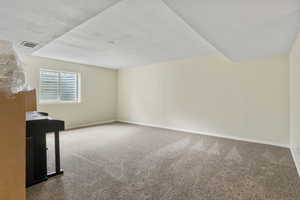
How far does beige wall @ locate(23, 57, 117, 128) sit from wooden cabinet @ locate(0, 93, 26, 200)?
3739mm

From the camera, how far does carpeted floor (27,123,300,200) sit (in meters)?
1.71

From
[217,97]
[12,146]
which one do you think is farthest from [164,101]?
[12,146]

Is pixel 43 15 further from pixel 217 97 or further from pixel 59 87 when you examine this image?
pixel 217 97

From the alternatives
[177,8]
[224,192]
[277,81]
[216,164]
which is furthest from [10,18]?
[277,81]

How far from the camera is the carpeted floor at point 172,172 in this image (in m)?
1.71

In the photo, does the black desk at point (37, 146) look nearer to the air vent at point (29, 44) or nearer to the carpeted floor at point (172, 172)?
the carpeted floor at point (172, 172)

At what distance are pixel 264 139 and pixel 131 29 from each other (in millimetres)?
3830

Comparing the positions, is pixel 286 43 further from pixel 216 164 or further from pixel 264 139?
pixel 216 164

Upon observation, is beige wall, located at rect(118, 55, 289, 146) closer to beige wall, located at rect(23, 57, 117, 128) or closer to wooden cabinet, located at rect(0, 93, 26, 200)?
beige wall, located at rect(23, 57, 117, 128)

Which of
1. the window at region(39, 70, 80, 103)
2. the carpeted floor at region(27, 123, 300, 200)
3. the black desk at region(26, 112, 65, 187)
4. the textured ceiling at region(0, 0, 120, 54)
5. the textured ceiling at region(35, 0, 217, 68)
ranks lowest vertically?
the carpeted floor at region(27, 123, 300, 200)

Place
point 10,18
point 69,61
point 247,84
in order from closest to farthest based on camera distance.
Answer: point 10,18 < point 247,84 < point 69,61

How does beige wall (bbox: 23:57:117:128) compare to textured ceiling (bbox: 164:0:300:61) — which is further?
beige wall (bbox: 23:57:117:128)

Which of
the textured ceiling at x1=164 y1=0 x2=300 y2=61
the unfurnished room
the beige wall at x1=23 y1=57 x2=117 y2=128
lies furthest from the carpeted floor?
the textured ceiling at x1=164 y1=0 x2=300 y2=61

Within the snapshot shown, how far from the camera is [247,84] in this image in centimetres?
370
